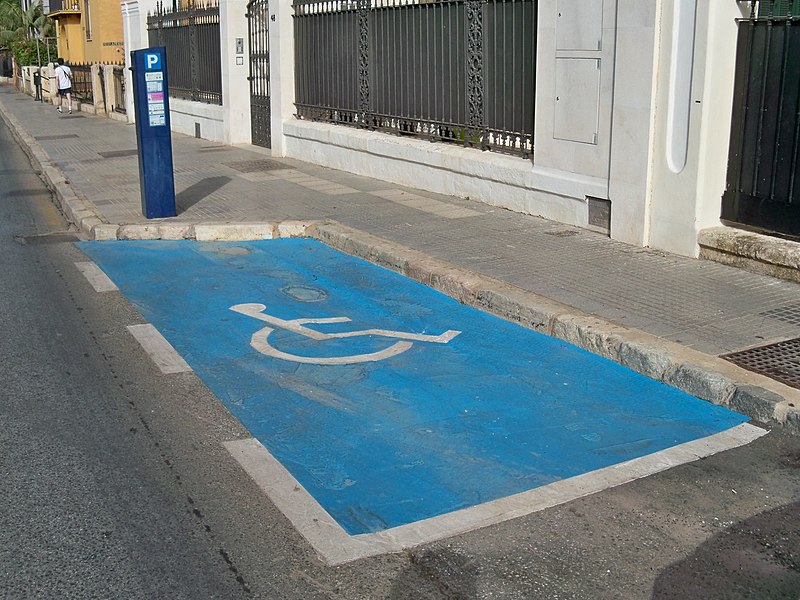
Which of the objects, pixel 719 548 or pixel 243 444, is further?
pixel 243 444

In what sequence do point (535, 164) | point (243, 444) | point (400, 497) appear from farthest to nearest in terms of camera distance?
point (535, 164)
point (243, 444)
point (400, 497)

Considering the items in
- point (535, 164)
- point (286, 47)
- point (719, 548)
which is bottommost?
point (719, 548)

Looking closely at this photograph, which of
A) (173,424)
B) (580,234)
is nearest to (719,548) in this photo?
(173,424)

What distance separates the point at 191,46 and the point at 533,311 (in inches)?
717

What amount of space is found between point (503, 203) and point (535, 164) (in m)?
0.83

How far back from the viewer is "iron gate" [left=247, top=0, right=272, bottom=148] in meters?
18.9

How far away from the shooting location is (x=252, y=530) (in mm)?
4156

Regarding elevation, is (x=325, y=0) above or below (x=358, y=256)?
above

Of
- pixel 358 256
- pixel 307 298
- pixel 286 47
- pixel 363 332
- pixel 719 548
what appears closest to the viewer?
pixel 719 548

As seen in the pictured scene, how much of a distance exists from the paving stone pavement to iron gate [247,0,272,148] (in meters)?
1.17

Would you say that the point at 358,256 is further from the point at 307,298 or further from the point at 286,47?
the point at 286,47

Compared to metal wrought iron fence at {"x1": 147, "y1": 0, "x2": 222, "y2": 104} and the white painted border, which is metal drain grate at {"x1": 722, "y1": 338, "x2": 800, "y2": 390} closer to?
the white painted border

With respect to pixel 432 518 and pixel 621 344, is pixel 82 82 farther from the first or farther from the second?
pixel 432 518

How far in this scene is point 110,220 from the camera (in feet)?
37.2
